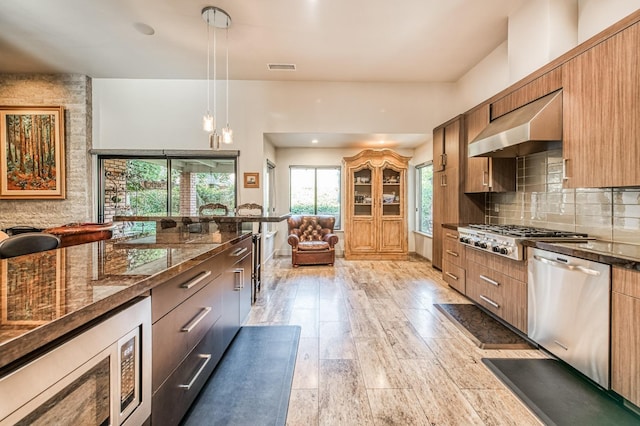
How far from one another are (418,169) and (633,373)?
5.27 m

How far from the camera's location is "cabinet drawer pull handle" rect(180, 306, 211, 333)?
150 cm

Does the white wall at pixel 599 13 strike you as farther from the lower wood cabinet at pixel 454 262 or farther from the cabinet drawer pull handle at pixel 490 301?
the cabinet drawer pull handle at pixel 490 301

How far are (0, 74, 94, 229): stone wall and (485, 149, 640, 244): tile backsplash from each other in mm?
6664

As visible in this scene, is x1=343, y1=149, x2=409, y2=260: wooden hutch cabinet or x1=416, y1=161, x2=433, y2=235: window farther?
x1=343, y1=149, x2=409, y2=260: wooden hutch cabinet

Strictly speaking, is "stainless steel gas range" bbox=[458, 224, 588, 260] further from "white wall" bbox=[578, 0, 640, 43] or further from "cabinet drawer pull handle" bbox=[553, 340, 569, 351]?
"white wall" bbox=[578, 0, 640, 43]

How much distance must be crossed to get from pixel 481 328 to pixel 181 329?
8.72ft

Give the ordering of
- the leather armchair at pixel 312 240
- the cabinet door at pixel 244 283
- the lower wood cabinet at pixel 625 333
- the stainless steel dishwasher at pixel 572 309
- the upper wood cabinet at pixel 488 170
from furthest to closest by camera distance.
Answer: the leather armchair at pixel 312 240
the upper wood cabinet at pixel 488 170
the cabinet door at pixel 244 283
the stainless steel dishwasher at pixel 572 309
the lower wood cabinet at pixel 625 333

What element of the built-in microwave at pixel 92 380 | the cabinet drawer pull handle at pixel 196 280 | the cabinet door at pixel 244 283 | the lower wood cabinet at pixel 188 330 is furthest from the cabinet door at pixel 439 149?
the built-in microwave at pixel 92 380

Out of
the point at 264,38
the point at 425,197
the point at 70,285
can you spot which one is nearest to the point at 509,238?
the point at 70,285

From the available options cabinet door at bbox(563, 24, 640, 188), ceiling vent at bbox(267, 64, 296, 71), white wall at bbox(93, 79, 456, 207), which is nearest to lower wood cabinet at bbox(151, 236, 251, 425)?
cabinet door at bbox(563, 24, 640, 188)

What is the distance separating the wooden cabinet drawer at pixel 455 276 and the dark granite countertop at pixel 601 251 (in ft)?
4.22

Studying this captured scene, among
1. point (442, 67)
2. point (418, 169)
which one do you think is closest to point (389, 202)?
point (418, 169)

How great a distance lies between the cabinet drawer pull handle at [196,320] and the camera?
1.50m

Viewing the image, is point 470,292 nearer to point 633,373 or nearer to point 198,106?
point 633,373
